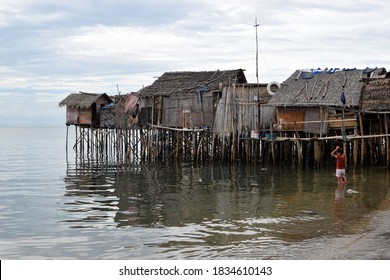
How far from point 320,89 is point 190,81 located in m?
7.99

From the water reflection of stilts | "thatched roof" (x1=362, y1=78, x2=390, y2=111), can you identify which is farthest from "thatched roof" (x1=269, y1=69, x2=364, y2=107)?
the water reflection of stilts

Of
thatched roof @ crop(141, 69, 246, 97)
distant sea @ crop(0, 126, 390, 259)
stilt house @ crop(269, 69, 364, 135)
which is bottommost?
distant sea @ crop(0, 126, 390, 259)

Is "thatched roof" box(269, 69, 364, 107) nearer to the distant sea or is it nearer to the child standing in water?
the distant sea

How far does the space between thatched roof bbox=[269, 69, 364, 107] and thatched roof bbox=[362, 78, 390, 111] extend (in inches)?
13.1

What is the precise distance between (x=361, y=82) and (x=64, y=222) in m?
15.1

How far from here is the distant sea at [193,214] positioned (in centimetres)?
1224

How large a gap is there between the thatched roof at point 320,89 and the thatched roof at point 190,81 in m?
3.77

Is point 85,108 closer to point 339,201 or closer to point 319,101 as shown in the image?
point 319,101

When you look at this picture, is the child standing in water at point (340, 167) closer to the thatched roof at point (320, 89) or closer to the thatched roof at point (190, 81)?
the thatched roof at point (320, 89)

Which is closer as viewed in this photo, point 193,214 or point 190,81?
point 193,214

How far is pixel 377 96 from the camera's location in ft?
81.5

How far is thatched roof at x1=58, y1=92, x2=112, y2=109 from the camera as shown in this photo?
37625 mm

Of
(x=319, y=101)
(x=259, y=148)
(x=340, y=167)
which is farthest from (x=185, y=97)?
(x=340, y=167)

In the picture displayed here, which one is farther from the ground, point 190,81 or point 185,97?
point 190,81
